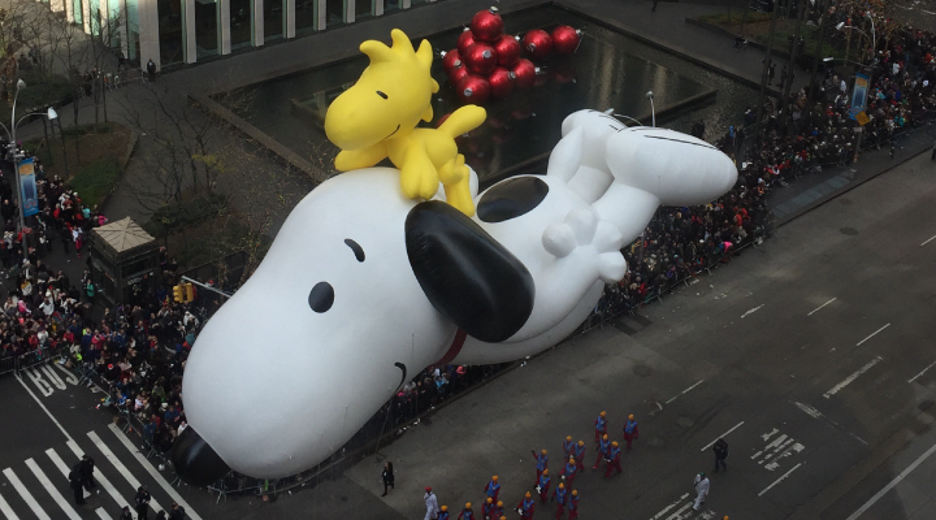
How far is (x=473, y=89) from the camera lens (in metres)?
46.3

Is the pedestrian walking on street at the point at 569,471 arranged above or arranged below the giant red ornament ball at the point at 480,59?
below

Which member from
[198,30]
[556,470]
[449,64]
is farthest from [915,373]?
[198,30]

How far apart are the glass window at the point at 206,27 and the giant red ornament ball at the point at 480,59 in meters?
11.0

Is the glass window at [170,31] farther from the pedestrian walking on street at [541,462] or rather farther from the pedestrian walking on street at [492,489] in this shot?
the pedestrian walking on street at [492,489]

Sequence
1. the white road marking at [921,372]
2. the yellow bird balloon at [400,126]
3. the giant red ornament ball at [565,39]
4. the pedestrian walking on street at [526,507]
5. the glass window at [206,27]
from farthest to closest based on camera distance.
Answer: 1. the giant red ornament ball at [565,39]
2. the glass window at [206,27]
3. the white road marking at [921,372]
4. the pedestrian walking on street at [526,507]
5. the yellow bird balloon at [400,126]

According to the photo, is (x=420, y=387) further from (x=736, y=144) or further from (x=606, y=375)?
(x=736, y=144)

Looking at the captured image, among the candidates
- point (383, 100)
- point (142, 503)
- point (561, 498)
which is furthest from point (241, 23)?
point (383, 100)

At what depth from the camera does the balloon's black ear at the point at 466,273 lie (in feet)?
53.1

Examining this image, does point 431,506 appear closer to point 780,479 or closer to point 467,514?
point 467,514

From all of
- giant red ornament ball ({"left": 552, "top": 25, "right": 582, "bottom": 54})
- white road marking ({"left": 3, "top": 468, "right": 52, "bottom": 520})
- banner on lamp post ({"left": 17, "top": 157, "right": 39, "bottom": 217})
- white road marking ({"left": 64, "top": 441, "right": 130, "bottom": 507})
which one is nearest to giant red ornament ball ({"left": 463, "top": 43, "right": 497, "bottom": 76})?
giant red ornament ball ({"left": 552, "top": 25, "right": 582, "bottom": 54})

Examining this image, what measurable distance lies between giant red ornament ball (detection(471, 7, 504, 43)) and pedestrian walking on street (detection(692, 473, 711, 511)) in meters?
21.4

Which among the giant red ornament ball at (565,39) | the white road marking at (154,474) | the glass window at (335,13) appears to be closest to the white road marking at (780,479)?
the white road marking at (154,474)

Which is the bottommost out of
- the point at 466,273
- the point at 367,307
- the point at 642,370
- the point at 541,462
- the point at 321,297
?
the point at 642,370

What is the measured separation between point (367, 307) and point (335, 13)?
132 feet
